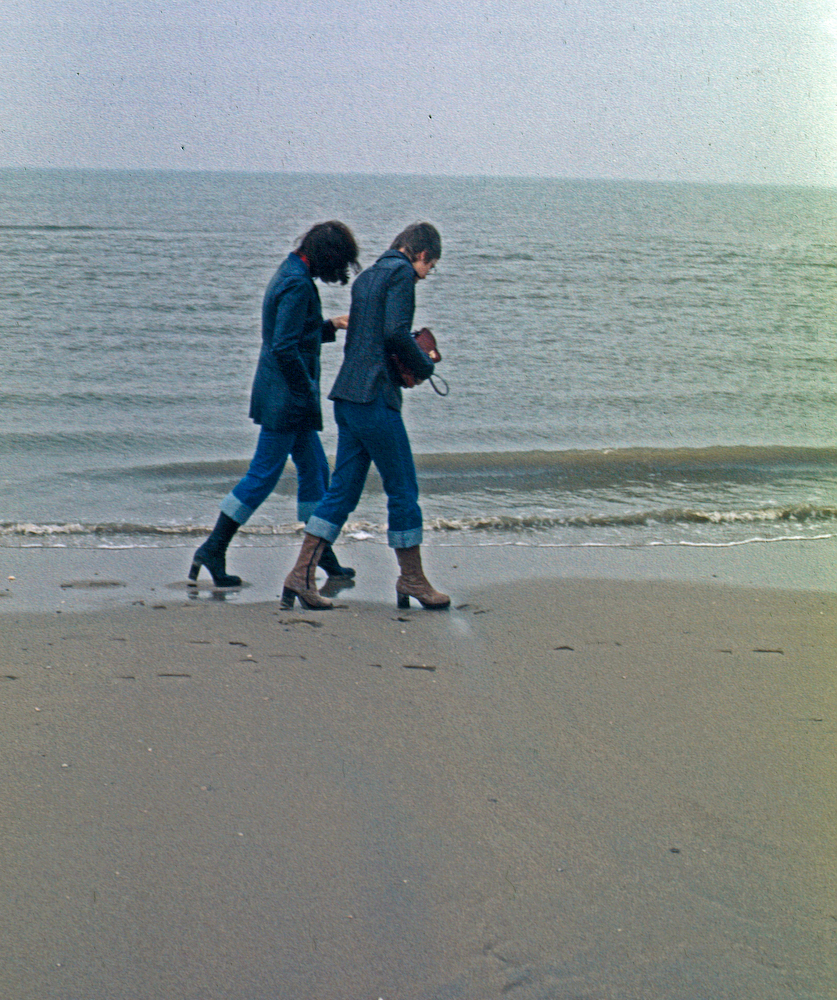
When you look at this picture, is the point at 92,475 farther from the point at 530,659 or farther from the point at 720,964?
the point at 720,964

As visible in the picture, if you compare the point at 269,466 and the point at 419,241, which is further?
the point at 269,466

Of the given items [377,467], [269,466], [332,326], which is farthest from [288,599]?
[332,326]

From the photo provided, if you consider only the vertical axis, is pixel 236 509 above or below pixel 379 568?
above

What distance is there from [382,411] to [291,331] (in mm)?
562

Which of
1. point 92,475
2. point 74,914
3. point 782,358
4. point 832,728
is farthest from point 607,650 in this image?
point 782,358

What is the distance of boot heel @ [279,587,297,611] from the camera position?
4.62 metres

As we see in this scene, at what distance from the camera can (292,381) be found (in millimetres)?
4613

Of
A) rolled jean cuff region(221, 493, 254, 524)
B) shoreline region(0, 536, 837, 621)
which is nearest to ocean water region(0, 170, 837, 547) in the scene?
shoreline region(0, 536, 837, 621)

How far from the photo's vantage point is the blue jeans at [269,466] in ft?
15.8

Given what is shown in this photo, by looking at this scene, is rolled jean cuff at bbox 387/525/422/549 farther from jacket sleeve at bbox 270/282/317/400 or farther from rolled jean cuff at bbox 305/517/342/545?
jacket sleeve at bbox 270/282/317/400

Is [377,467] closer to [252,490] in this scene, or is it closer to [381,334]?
[381,334]

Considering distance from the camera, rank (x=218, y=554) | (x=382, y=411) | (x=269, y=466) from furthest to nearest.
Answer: (x=218, y=554) → (x=269, y=466) → (x=382, y=411)

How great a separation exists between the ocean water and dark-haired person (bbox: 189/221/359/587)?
142 centimetres

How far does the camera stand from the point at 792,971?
2.11 meters
